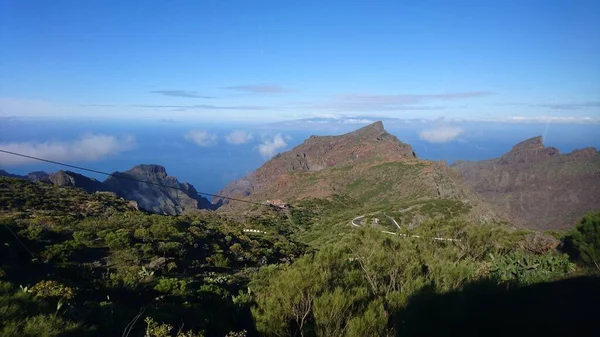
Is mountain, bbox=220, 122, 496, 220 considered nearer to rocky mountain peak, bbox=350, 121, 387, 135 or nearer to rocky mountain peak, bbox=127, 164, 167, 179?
rocky mountain peak, bbox=350, 121, 387, 135

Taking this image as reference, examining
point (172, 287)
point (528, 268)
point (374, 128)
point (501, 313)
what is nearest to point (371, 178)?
point (374, 128)

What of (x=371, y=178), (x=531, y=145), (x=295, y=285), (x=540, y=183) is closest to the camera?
(x=295, y=285)

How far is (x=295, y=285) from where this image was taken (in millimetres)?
10594

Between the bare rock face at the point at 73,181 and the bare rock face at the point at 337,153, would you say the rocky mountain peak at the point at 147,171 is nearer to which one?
the bare rock face at the point at 337,153

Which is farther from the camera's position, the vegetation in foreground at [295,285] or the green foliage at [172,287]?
the green foliage at [172,287]

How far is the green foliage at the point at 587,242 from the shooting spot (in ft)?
58.4

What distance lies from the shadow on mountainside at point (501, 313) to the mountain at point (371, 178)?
46.0m

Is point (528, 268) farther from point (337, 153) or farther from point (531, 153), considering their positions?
point (531, 153)

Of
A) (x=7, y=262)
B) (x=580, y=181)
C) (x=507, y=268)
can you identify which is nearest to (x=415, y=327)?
(x=507, y=268)

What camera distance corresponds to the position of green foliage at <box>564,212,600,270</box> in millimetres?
17797

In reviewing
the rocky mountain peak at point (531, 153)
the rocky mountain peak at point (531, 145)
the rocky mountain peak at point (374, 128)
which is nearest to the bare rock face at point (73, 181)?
the rocky mountain peak at point (374, 128)

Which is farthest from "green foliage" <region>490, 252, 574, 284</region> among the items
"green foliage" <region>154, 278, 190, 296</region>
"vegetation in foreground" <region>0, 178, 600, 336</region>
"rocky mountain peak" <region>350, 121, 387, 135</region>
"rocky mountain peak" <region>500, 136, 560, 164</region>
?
"rocky mountain peak" <region>500, 136, 560, 164</region>

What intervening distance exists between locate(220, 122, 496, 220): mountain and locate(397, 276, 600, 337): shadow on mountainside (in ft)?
151

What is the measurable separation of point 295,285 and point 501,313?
5.25 m
